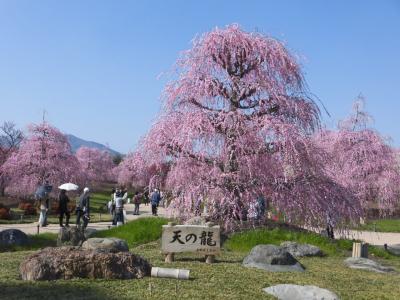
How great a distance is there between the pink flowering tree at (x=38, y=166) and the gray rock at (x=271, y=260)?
82.2ft

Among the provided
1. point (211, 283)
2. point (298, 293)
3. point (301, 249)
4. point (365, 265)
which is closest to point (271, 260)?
point (211, 283)

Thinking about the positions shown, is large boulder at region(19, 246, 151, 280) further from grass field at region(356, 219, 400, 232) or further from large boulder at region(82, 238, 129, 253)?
grass field at region(356, 219, 400, 232)

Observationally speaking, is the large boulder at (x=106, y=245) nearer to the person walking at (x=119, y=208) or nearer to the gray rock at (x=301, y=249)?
the gray rock at (x=301, y=249)

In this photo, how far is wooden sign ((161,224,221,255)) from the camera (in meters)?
9.27

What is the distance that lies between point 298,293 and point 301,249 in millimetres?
5401

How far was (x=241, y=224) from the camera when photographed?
14.3m

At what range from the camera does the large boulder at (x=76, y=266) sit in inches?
289

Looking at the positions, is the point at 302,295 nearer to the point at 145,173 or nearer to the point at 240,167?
the point at 240,167

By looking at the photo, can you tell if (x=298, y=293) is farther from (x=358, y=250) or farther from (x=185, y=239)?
(x=358, y=250)

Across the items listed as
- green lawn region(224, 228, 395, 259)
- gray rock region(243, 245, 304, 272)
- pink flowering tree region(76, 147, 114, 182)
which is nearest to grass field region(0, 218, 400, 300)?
gray rock region(243, 245, 304, 272)

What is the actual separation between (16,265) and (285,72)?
Result: 921 centimetres

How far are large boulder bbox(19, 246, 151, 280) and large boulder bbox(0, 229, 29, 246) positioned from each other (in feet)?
22.2

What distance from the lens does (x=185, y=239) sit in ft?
30.5

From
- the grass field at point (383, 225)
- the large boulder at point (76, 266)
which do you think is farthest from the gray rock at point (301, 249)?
the grass field at point (383, 225)
